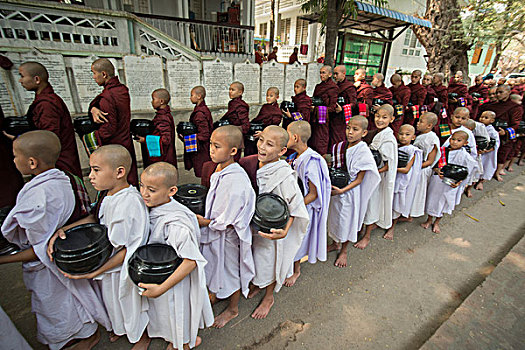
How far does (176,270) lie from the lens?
58.7 inches

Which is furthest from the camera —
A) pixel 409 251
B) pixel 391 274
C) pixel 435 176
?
pixel 435 176

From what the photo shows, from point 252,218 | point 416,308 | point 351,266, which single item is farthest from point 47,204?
point 416,308

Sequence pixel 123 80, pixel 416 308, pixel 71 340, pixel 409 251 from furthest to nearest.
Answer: pixel 123 80, pixel 409 251, pixel 416 308, pixel 71 340

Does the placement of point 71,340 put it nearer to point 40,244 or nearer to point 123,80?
point 40,244

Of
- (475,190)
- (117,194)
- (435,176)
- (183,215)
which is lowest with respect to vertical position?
(475,190)

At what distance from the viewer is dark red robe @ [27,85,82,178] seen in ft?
9.37

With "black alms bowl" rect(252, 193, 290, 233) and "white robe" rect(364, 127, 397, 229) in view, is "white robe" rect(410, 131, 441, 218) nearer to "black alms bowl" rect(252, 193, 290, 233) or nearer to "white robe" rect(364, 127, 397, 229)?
"white robe" rect(364, 127, 397, 229)

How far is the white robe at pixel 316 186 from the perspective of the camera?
225cm

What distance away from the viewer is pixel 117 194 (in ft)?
5.15

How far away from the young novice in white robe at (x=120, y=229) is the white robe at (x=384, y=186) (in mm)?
2570

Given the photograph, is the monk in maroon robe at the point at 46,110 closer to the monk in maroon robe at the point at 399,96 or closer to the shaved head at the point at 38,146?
the shaved head at the point at 38,146

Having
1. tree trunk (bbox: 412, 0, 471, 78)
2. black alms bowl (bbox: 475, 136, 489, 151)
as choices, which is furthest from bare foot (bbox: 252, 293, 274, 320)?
tree trunk (bbox: 412, 0, 471, 78)

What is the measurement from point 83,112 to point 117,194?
4573 mm

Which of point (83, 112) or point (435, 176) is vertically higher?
point (83, 112)
